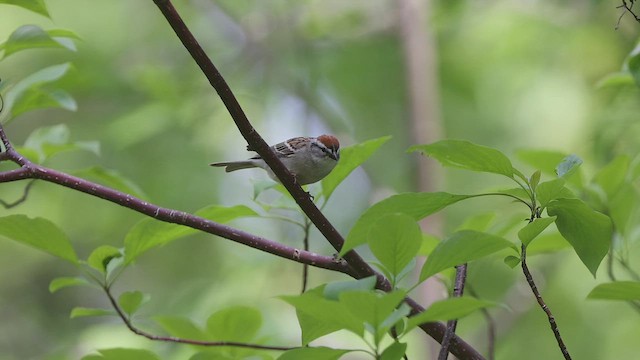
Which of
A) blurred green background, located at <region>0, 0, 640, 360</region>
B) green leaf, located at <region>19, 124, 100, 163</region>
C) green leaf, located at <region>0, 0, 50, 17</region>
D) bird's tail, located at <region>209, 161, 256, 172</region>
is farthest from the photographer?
blurred green background, located at <region>0, 0, 640, 360</region>

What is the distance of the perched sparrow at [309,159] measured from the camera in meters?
Answer: 2.54

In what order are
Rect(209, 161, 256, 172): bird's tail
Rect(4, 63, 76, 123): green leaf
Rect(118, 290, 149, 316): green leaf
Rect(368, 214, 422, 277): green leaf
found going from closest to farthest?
Rect(368, 214, 422, 277): green leaf → Rect(118, 290, 149, 316): green leaf → Rect(4, 63, 76, 123): green leaf → Rect(209, 161, 256, 172): bird's tail

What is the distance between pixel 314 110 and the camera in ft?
14.3

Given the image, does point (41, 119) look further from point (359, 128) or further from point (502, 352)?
point (502, 352)

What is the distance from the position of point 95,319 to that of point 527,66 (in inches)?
151

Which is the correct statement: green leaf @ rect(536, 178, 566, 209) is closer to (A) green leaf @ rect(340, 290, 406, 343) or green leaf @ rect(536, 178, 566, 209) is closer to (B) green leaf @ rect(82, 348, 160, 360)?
(A) green leaf @ rect(340, 290, 406, 343)

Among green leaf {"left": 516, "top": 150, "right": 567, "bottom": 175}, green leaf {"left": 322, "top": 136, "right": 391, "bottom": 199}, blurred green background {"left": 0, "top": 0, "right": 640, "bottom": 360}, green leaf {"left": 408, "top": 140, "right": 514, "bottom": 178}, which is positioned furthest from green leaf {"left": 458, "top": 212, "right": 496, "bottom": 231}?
blurred green background {"left": 0, "top": 0, "right": 640, "bottom": 360}

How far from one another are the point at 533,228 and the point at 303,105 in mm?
3303

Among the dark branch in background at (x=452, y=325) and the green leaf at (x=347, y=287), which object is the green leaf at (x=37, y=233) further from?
the dark branch in background at (x=452, y=325)

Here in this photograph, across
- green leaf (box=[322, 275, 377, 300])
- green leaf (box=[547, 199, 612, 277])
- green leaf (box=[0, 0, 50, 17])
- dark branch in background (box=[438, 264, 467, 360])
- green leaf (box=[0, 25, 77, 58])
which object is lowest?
dark branch in background (box=[438, 264, 467, 360])

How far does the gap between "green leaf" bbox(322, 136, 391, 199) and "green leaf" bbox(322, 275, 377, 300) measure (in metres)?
0.49

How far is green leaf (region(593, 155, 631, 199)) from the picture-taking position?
1.96 m

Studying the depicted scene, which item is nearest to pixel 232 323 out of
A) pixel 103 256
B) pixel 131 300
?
pixel 131 300

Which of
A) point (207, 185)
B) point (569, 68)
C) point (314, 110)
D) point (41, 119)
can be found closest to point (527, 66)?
point (569, 68)
